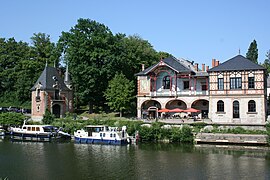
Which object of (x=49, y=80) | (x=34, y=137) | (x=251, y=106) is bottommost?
(x=34, y=137)

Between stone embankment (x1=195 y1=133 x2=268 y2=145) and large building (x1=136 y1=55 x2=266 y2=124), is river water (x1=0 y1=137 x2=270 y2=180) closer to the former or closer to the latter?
stone embankment (x1=195 y1=133 x2=268 y2=145)

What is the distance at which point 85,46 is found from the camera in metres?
54.1

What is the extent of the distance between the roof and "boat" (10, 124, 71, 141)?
20.9 meters

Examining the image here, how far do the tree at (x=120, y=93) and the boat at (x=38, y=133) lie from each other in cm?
936

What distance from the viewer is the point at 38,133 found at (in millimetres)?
43438

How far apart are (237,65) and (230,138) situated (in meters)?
11.3

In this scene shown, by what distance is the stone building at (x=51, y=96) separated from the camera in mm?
52812

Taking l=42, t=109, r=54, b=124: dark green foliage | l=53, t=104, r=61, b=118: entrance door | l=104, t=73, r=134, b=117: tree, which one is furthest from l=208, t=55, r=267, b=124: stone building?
l=53, t=104, r=61, b=118: entrance door

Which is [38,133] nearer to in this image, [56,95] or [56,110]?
[56,110]

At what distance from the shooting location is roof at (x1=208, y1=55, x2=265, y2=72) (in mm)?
43875

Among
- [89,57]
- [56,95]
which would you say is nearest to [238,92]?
A: [89,57]

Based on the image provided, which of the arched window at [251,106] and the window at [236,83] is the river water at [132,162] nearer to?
the arched window at [251,106]

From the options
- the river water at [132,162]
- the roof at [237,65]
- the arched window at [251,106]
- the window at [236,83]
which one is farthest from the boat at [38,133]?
the arched window at [251,106]

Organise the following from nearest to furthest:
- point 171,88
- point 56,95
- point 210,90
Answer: point 210,90
point 171,88
point 56,95
